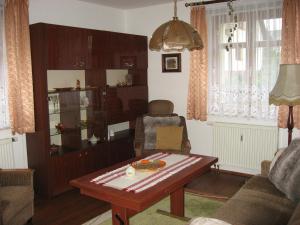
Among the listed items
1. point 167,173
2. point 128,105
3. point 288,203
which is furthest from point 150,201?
point 128,105

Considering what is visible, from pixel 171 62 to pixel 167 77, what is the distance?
261 mm

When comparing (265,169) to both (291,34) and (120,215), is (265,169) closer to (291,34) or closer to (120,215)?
(120,215)

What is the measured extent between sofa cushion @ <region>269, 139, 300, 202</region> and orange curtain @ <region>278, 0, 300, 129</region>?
1.34m

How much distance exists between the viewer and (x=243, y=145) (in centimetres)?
456

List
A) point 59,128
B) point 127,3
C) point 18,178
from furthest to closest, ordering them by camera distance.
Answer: point 127,3 < point 59,128 < point 18,178

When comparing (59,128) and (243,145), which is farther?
(243,145)

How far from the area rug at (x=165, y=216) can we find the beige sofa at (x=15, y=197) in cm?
64

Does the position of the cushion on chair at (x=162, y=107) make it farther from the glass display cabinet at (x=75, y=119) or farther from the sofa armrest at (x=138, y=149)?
the glass display cabinet at (x=75, y=119)

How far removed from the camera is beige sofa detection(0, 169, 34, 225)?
2760mm

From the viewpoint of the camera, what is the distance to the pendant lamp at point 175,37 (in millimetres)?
2504

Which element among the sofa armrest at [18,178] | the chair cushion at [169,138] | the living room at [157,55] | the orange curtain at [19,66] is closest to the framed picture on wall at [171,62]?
the living room at [157,55]

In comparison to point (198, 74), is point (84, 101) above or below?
below

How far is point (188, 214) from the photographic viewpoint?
3469 millimetres

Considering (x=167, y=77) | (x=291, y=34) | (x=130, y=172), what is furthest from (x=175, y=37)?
(x=167, y=77)
